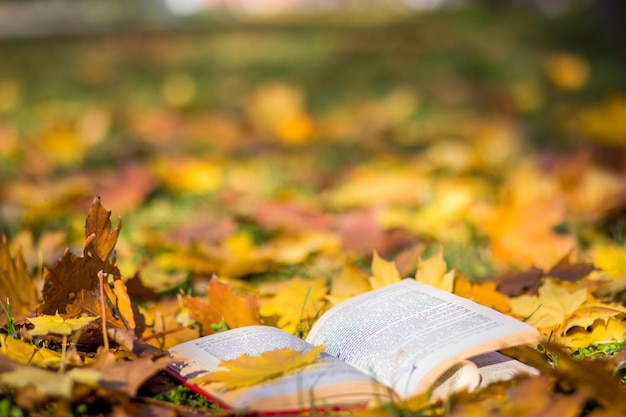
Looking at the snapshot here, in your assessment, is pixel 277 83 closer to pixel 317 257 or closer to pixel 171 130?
pixel 171 130

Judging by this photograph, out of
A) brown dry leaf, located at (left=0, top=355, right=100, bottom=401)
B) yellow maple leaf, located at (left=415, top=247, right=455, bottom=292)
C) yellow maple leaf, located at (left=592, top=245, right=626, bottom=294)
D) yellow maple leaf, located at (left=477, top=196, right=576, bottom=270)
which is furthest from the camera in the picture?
yellow maple leaf, located at (left=477, top=196, right=576, bottom=270)

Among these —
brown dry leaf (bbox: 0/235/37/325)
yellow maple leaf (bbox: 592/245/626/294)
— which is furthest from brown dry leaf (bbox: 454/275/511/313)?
brown dry leaf (bbox: 0/235/37/325)

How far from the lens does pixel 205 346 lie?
1217 mm

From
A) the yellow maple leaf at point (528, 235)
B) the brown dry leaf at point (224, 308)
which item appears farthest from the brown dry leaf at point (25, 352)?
the yellow maple leaf at point (528, 235)

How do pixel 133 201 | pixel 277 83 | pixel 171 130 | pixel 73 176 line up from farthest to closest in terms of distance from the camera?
pixel 277 83, pixel 171 130, pixel 73 176, pixel 133 201

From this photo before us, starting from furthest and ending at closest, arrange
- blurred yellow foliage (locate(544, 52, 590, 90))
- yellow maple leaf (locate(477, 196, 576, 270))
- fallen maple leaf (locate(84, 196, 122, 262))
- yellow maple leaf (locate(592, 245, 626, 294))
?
1. blurred yellow foliage (locate(544, 52, 590, 90))
2. yellow maple leaf (locate(477, 196, 576, 270))
3. yellow maple leaf (locate(592, 245, 626, 294))
4. fallen maple leaf (locate(84, 196, 122, 262))

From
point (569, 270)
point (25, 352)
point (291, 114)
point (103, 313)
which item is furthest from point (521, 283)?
point (291, 114)

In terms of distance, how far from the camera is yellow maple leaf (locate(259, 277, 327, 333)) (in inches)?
57.0

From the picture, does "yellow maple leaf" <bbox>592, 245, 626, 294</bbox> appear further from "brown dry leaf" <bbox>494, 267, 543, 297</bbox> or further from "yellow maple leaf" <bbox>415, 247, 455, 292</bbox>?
"yellow maple leaf" <bbox>415, 247, 455, 292</bbox>

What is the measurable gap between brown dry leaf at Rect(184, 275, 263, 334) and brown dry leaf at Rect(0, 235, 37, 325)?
1.02 ft

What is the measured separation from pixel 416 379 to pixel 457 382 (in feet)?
0.30

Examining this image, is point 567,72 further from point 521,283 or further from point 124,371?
point 124,371

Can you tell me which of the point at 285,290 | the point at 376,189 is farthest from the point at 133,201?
the point at 285,290

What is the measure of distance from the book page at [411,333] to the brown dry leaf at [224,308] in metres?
0.13
